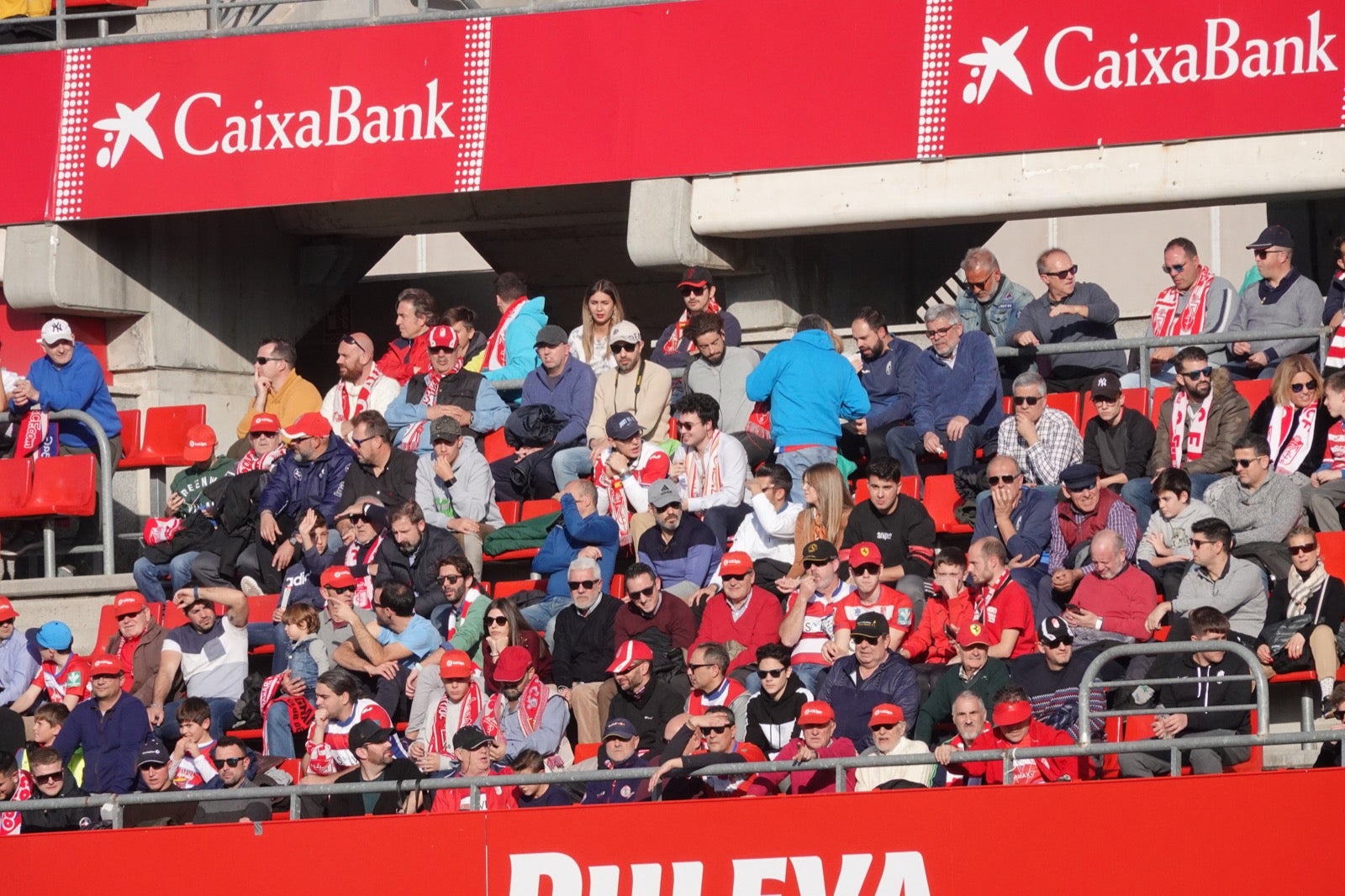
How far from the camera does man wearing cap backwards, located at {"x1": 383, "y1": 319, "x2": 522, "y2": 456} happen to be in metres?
14.8

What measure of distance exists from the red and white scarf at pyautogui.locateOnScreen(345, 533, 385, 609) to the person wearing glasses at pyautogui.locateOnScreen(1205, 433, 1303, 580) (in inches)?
193

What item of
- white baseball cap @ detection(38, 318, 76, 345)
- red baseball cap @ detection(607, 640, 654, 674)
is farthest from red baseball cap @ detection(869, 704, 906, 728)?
white baseball cap @ detection(38, 318, 76, 345)

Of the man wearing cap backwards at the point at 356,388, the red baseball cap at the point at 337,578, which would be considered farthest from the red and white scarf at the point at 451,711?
the man wearing cap backwards at the point at 356,388

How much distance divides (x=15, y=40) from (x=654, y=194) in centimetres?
624

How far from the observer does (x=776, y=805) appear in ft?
33.8

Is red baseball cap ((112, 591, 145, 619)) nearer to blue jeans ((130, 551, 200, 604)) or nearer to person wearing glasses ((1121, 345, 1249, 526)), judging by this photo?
blue jeans ((130, 551, 200, 604))

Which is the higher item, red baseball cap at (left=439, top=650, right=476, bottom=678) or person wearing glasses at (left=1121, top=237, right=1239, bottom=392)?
person wearing glasses at (left=1121, top=237, right=1239, bottom=392)

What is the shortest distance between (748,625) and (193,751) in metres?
3.20

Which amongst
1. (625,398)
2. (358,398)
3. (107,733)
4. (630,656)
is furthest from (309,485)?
(630,656)

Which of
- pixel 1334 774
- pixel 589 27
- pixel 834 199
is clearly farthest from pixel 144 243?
pixel 1334 774

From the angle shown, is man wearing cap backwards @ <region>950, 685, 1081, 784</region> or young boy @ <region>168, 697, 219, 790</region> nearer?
man wearing cap backwards @ <region>950, 685, 1081, 784</region>

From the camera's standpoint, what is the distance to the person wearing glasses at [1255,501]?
11781 millimetres

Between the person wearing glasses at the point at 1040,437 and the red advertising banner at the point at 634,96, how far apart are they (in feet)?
8.44

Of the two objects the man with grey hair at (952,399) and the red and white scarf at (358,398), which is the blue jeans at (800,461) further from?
the red and white scarf at (358,398)
